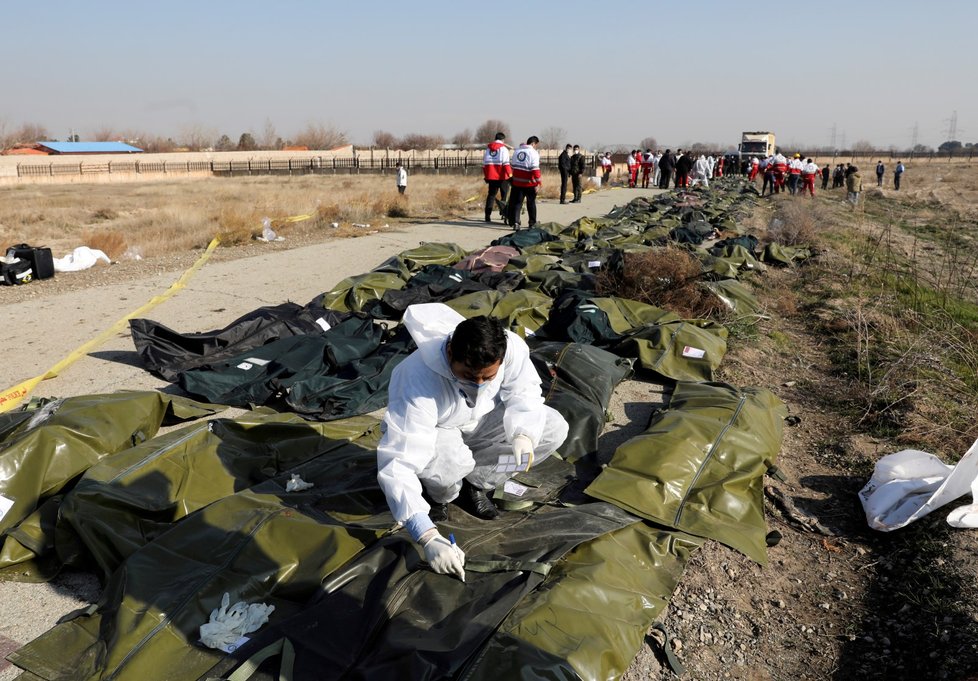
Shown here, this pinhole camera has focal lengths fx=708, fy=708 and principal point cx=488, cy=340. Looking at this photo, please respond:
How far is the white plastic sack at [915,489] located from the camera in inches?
126

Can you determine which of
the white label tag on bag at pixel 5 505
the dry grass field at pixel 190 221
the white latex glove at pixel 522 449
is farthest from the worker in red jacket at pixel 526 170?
the white label tag on bag at pixel 5 505

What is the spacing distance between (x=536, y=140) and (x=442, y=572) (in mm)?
10828

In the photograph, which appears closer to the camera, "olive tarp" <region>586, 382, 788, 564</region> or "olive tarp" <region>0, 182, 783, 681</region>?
"olive tarp" <region>0, 182, 783, 681</region>

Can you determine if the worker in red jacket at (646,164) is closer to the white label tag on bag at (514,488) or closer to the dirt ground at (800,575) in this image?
the dirt ground at (800,575)

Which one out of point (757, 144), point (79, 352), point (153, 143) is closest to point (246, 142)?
point (153, 143)

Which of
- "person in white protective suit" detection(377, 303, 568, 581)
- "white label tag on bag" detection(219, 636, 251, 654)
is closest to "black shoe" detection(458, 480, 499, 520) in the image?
"person in white protective suit" detection(377, 303, 568, 581)

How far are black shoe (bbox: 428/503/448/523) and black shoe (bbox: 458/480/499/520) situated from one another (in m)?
0.10

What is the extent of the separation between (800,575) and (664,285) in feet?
13.8

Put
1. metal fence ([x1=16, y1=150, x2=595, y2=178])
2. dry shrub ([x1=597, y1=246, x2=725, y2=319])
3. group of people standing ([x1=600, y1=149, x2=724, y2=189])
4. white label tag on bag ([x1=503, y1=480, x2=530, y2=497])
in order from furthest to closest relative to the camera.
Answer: metal fence ([x1=16, y1=150, x2=595, y2=178]), group of people standing ([x1=600, y1=149, x2=724, y2=189]), dry shrub ([x1=597, y1=246, x2=725, y2=319]), white label tag on bag ([x1=503, y1=480, x2=530, y2=497])

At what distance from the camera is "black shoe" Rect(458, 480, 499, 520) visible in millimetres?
3246

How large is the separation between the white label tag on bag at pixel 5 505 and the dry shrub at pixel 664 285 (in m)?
5.24

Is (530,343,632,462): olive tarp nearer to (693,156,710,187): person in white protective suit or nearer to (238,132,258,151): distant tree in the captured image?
(693,156,710,187): person in white protective suit

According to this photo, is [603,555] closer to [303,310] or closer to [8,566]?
[8,566]

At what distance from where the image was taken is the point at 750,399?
14.3ft
